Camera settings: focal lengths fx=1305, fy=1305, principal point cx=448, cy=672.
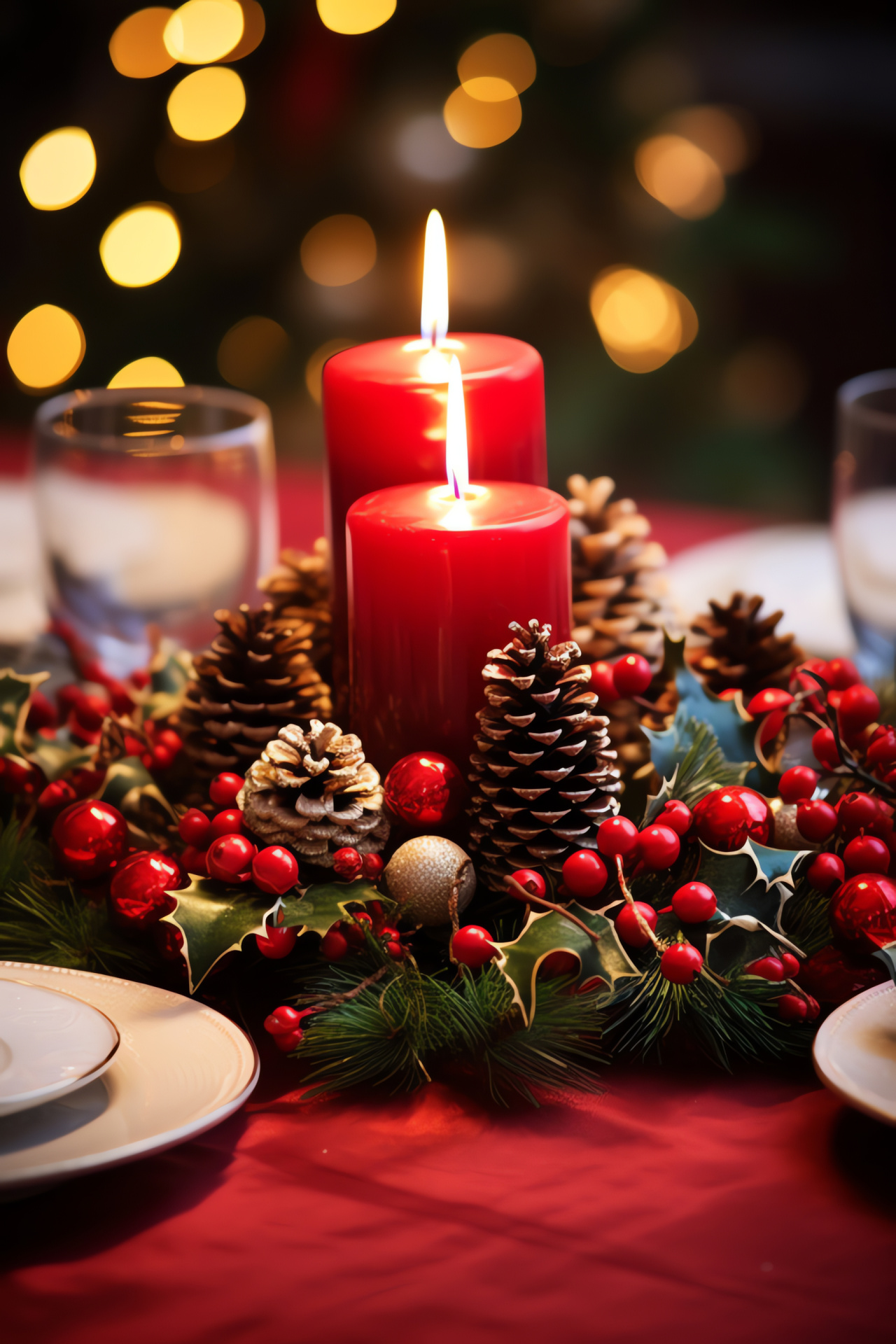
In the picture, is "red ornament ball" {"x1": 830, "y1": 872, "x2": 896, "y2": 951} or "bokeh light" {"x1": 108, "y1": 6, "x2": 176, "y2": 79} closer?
"red ornament ball" {"x1": 830, "y1": 872, "x2": 896, "y2": 951}

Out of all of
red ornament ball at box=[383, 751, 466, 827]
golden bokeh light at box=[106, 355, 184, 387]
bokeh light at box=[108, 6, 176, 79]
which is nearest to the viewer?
red ornament ball at box=[383, 751, 466, 827]

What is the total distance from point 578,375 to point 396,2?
1.55 ft

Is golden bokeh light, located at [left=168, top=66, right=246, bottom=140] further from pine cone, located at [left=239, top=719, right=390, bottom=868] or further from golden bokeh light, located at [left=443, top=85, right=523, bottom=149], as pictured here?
pine cone, located at [left=239, top=719, right=390, bottom=868]

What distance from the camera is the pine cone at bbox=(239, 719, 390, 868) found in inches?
16.0

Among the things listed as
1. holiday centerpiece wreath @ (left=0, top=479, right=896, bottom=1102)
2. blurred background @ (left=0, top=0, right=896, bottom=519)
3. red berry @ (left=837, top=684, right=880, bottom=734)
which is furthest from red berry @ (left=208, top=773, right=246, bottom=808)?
blurred background @ (left=0, top=0, right=896, bottom=519)

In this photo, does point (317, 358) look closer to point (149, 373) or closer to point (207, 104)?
point (149, 373)

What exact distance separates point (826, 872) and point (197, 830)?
0.21 m

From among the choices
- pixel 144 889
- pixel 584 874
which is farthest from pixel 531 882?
pixel 144 889

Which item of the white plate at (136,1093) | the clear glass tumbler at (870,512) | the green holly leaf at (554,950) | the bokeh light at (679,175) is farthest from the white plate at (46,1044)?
the bokeh light at (679,175)

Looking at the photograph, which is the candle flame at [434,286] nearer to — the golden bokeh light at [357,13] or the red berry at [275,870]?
the red berry at [275,870]

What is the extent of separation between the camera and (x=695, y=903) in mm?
384

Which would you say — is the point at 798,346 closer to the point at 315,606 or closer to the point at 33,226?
the point at 33,226

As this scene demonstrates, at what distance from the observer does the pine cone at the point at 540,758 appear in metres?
0.40

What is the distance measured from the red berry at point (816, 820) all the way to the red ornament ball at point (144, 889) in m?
0.20
